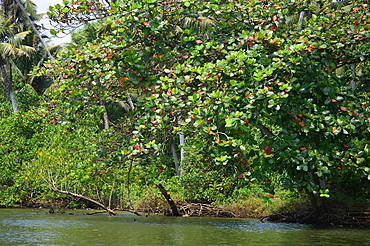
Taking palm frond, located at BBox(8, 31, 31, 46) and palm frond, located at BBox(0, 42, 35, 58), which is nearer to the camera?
palm frond, located at BBox(0, 42, 35, 58)

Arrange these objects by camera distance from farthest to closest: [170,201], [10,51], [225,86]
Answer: [10,51] < [170,201] < [225,86]

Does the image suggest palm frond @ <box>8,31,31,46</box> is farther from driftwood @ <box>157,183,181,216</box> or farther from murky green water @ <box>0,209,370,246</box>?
driftwood @ <box>157,183,181,216</box>

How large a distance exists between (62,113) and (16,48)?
19.3 m

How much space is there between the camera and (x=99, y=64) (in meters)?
9.73

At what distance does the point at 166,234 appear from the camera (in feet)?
40.4

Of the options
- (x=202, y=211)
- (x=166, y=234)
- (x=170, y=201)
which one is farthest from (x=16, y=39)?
(x=166, y=234)

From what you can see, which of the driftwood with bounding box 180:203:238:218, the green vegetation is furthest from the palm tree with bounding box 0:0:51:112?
the green vegetation

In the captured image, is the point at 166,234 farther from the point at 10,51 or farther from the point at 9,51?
the point at 9,51

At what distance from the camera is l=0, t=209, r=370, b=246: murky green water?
10797mm

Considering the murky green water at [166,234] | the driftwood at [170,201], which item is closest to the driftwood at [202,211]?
the driftwood at [170,201]

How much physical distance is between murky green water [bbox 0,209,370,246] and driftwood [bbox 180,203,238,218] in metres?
3.58

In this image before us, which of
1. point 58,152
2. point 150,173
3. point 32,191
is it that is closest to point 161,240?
point 150,173

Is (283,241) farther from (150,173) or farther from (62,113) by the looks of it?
(62,113)

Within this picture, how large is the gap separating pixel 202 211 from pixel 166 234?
22.7ft
